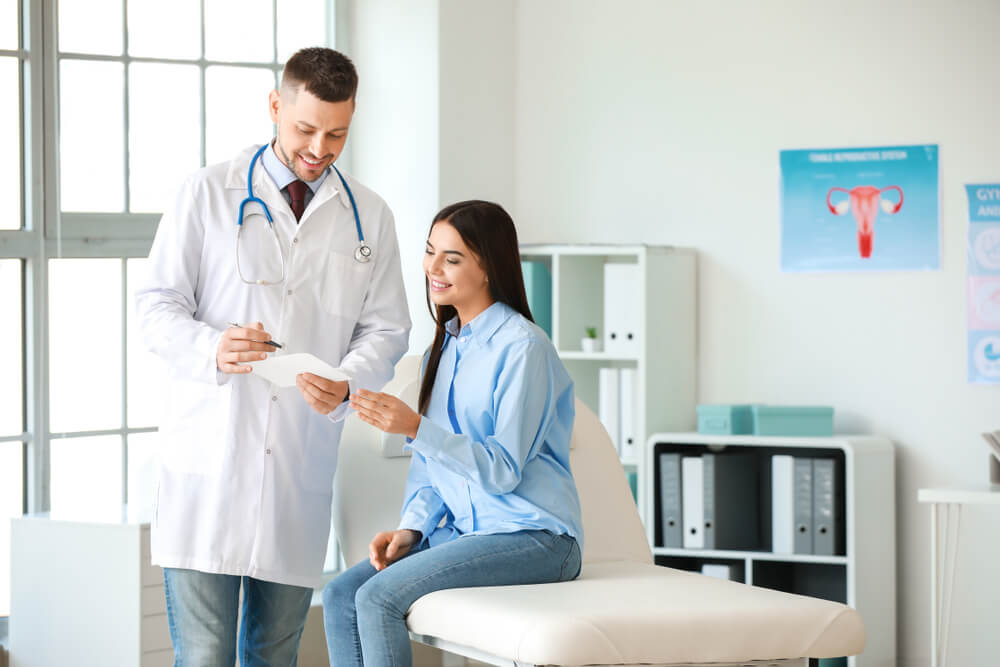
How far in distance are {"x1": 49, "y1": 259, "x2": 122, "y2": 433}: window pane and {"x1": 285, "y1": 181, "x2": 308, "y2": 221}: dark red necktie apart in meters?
1.55

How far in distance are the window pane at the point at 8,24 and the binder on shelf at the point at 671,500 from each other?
2222 mm

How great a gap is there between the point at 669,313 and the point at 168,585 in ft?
6.87

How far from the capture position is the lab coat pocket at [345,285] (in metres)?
1.99

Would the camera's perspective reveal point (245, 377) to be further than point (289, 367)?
Yes

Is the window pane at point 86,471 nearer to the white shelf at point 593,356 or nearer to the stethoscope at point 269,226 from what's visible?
the white shelf at point 593,356

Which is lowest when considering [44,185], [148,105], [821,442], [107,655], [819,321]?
[107,655]

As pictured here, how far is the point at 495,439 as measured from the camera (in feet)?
6.41

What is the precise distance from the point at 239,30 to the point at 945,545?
2.62 meters

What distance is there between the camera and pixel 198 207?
1.92 m

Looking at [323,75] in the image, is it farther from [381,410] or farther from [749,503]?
[749,503]

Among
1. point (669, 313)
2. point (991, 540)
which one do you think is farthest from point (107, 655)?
point (991, 540)

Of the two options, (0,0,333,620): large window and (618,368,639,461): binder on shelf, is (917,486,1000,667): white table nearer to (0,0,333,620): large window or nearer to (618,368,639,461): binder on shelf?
(618,368,639,461): binder on shelf

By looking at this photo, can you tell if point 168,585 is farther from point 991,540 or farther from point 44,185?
point 991,540

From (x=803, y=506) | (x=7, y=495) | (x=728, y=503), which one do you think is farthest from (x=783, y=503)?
(x=7, y=495)
